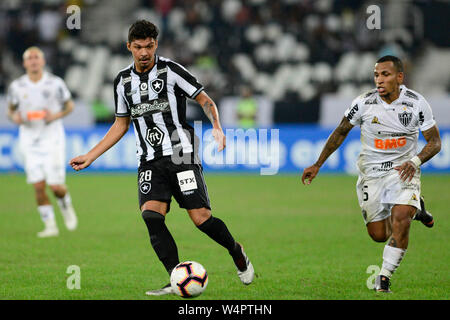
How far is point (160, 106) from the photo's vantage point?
680 centimetres

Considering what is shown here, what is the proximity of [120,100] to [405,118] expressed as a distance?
2663mm

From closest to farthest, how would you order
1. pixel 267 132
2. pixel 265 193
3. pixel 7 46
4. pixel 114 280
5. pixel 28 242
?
pixel 114 280, pixel 28 242, pixel 265 193, pixel 267 132, pixel 7 46

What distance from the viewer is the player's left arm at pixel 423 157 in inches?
269

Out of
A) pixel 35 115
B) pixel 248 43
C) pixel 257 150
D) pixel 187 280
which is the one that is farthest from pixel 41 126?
pixel 248 43

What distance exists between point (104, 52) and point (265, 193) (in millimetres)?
11580

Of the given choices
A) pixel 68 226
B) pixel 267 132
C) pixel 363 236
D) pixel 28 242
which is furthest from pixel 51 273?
pixel 267 132

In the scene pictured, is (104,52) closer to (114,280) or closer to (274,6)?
(274,6)

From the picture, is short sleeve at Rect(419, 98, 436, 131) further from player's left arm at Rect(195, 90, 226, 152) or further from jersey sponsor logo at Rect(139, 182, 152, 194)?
jersey sponsor logo at Rect(139, 182, 152, 194)

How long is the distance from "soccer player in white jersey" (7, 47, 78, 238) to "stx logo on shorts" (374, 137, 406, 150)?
18.1 feet

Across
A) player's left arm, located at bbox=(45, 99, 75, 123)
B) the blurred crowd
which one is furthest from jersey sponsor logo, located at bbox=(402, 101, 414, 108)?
the blurred crowd

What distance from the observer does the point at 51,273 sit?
315 inches

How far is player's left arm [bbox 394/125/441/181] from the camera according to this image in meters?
6.84

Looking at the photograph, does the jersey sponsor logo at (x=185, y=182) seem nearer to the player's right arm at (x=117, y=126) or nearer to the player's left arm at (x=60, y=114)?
the player's right arm at (x=117, y=126)

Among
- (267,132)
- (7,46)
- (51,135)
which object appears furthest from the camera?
(7,46)
